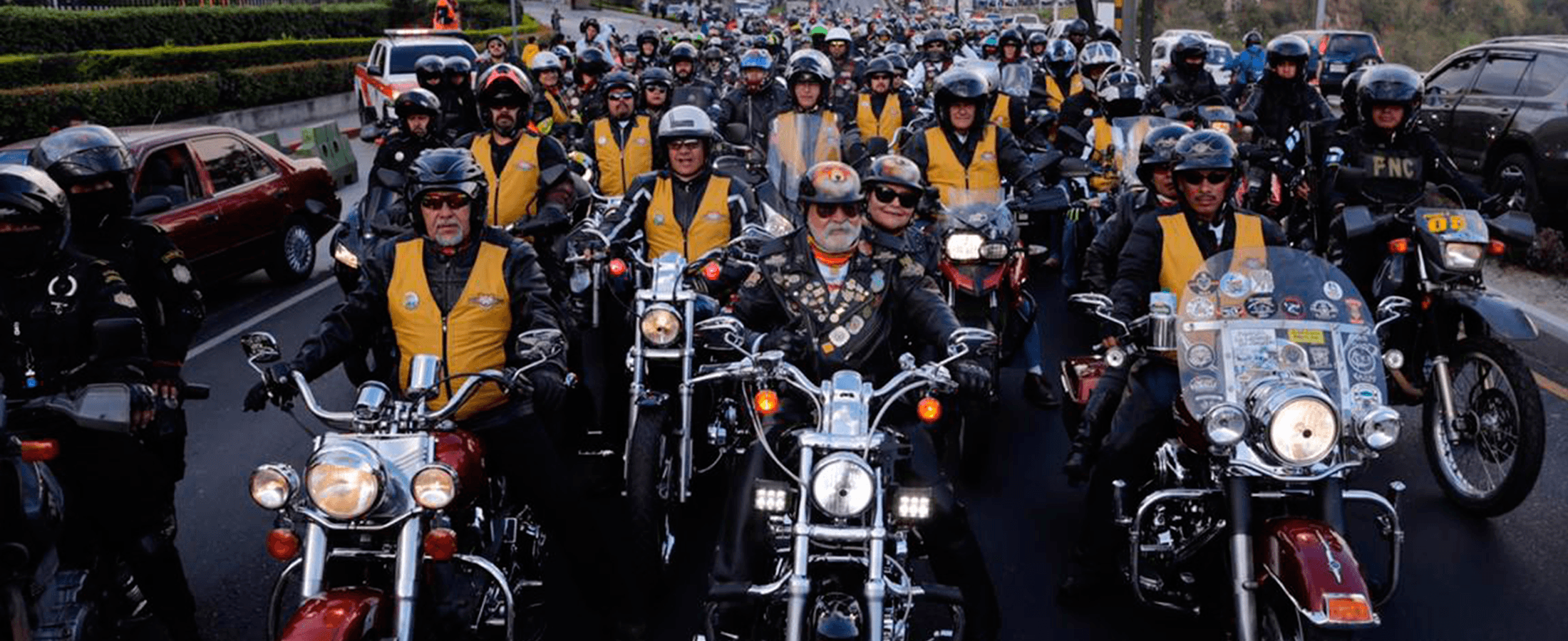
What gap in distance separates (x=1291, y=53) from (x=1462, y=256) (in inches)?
191

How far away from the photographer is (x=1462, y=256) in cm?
630

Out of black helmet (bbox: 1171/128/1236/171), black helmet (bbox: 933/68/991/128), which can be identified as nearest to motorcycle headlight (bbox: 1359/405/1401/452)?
black helmet (bbox: 1171/128/1236/171)

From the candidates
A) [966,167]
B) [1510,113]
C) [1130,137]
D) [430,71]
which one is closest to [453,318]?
[966,167]

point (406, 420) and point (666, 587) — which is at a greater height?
point (406, 420)

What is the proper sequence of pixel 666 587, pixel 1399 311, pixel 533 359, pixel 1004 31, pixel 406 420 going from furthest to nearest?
Result: pixel 1004 31 → pixel 666 587 → pixel 1399 311 → pixel 533 359 → pixel 406 420

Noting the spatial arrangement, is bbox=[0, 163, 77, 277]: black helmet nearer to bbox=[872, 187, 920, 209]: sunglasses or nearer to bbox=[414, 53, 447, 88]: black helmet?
bbox=[872, 187, 920, 209]: sunglasses

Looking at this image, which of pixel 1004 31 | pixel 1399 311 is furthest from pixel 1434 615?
pixel 1004 31

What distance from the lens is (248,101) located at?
2673 centimetres

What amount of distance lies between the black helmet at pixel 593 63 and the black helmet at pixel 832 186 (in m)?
7.70

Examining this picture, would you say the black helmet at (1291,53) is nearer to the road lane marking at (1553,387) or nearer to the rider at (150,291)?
the road lane marking at (1553,387)

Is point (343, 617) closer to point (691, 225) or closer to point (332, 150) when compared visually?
point (691, 225)

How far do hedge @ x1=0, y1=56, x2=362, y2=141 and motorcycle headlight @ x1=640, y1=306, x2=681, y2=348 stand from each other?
42.1 feet

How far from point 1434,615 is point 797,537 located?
3.06m

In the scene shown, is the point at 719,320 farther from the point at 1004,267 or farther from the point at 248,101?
the point at 248,101
